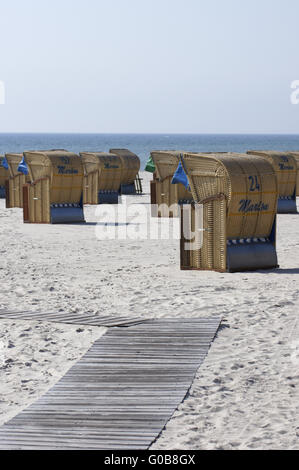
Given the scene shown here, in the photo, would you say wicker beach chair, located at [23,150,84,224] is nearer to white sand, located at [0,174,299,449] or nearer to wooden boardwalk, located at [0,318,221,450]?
white sand, located at [0,174,299,449]

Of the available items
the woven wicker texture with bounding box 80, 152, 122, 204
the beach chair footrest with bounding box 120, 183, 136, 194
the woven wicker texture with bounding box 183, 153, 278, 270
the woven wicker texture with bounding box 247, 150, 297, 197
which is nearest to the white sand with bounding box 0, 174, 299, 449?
the woven wicker texture with bounding box 183, 153, 278, 270

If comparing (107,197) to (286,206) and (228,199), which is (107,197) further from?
(228,199)

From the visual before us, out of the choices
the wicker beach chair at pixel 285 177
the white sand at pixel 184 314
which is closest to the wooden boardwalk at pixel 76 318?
the white sand at pixel 184 314

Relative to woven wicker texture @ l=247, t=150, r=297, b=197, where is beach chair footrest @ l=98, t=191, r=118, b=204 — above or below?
below

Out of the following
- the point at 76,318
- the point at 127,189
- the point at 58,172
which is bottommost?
the point at 127,189

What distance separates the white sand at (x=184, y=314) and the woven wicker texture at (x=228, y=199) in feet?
1.75

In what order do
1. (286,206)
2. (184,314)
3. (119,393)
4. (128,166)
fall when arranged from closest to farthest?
1. (119,393)
2. (184,314)
3. (286,206)
4. (128,166)

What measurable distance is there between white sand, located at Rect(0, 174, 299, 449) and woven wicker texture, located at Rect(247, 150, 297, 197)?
5.76 meters

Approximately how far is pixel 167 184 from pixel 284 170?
12.3ft

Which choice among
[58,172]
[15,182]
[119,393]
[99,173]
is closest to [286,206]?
[99,173]

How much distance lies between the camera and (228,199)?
13750 millimetres

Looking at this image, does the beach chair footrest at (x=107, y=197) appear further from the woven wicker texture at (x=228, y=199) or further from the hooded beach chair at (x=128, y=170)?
the woven wicker texture at (x=228, y=199)

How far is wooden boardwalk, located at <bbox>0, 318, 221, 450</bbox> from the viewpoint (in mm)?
6340
